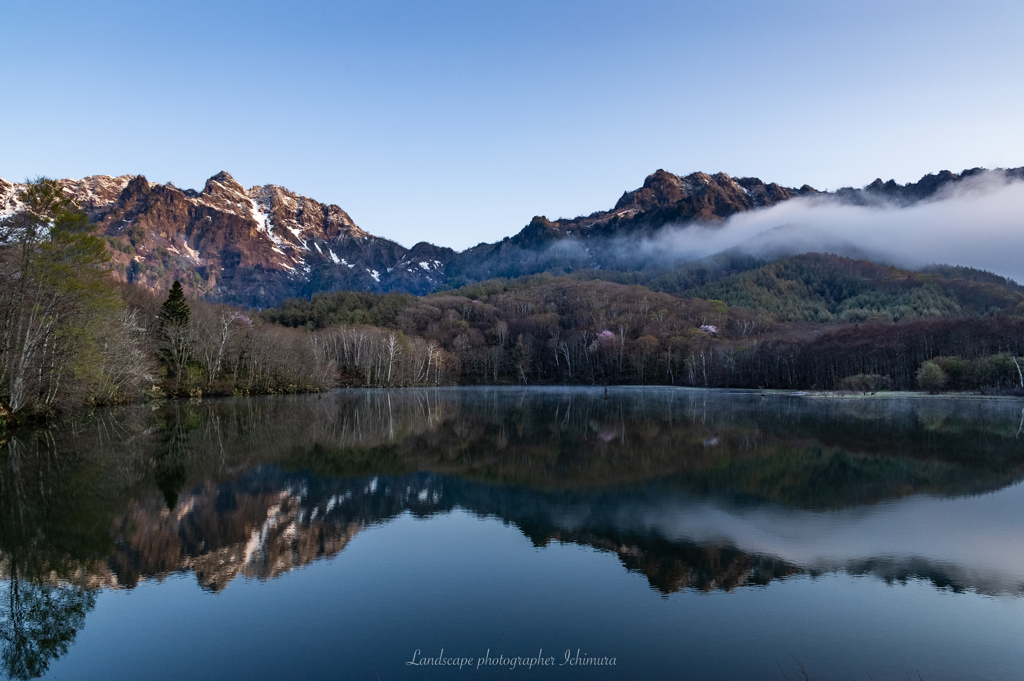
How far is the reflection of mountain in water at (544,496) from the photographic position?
11914 mm

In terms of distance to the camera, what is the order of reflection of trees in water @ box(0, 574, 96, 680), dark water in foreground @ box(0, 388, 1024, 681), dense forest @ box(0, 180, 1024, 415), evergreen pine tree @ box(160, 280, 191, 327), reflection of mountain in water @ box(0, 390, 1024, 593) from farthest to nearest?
evergreen pine tree @ box(160, 280, 191, 327) → dense forest @ box(0, 180, 1024, 415) → reflection of mountain in water @ box(0, 390, 1024, 593) → dark water in foreground @ box(0, 388, 1024, 681) → reflection of trees in water @ box(0, 574, 96, 680)

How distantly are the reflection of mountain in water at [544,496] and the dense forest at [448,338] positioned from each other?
6.25 metres

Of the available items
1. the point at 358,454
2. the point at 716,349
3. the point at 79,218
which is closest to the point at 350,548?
the point at 358,454

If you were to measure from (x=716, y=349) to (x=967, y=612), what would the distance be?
107631 mm

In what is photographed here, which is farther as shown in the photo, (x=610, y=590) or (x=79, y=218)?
(x=79, y=218)

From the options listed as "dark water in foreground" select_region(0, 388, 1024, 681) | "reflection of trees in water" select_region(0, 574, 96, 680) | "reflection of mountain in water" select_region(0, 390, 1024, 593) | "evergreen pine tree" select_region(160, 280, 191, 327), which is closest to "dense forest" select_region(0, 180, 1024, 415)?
"evergreen pine tree" select_region(160, 280, 191, 327)

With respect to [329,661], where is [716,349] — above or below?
below

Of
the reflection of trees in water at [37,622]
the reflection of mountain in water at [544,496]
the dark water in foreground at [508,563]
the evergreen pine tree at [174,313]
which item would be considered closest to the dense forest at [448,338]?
the evergreen pine tree at [174,313]

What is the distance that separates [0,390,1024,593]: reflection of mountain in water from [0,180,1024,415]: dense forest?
20.5ft

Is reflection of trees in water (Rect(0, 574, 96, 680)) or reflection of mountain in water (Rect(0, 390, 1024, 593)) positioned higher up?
reflection of trees in water (Rect(0, 574, 96, 680))

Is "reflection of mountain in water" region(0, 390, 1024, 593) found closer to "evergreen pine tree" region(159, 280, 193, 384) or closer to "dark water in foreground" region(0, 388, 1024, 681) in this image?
"dark water in foreground" region(0, 388, 1024, 681)

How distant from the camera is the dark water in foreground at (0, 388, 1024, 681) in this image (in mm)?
8148

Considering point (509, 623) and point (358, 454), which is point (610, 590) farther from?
point (358, 454)

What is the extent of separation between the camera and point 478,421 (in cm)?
4003
